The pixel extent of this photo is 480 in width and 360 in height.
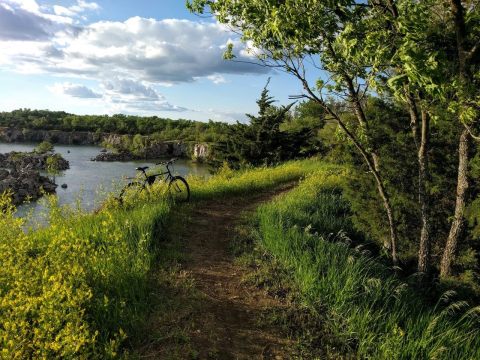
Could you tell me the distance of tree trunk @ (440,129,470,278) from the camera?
6664mm

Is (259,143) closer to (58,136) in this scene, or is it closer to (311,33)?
(311,33)

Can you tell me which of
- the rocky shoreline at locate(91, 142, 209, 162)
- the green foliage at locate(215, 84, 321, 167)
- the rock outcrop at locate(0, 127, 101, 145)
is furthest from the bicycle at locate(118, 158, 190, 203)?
the rock outcrop at locate(0, 127, 101, 145)

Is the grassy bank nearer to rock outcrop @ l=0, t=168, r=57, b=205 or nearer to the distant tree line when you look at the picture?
the distant tree line

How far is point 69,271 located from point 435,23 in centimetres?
704

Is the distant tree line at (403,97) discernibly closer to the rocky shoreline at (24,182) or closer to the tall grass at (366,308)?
the tall grass at (366,308)

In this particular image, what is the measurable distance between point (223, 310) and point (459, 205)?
4.53m

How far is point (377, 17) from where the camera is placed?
5.73 m

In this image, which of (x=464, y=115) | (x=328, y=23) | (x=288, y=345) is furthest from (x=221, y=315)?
(x=328, y=23)

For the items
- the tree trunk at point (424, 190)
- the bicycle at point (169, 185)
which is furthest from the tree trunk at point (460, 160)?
Answer: the bicycle at point (169, 185)

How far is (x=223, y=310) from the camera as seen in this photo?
527 cm

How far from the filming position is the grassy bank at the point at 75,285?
3.76 m

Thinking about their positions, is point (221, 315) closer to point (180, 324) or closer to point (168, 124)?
point (180, 324)

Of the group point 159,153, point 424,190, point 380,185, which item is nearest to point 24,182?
point 380,185

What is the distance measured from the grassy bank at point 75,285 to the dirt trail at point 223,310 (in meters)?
0.61
